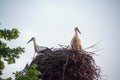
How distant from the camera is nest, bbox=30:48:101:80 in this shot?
7.58 metres

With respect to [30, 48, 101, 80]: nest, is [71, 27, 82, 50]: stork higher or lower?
higher

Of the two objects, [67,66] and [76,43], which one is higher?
[76,43]

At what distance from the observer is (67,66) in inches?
302

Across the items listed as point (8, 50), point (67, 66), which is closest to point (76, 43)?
point (67, 66)

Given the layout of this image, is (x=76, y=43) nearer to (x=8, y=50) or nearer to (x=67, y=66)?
(x=67, y=66)

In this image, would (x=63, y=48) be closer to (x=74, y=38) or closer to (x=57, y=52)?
(x=57, y=52)

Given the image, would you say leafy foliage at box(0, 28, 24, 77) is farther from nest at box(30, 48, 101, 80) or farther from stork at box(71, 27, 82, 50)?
stork at box(71, 27, 82, 50)

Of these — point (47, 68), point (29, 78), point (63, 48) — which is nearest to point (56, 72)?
point (47, 68)

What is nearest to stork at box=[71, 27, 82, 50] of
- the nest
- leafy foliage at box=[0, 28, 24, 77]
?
the nest

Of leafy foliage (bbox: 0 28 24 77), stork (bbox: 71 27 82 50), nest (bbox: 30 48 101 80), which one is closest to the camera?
leafy foliage (bbox: 0 28 24 77)

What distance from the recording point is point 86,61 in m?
7.79

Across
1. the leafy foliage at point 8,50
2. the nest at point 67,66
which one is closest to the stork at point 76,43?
the nest at point 67,66

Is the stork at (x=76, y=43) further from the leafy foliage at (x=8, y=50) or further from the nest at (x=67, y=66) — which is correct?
the leafy foliage at (x=8, y=50)

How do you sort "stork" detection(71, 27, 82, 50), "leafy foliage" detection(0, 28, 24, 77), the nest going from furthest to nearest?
1. "stork" detection(71, 27, 82, 50)
2. the nest
3. "leafy foliage" detection(0, 28, 24, 77)
